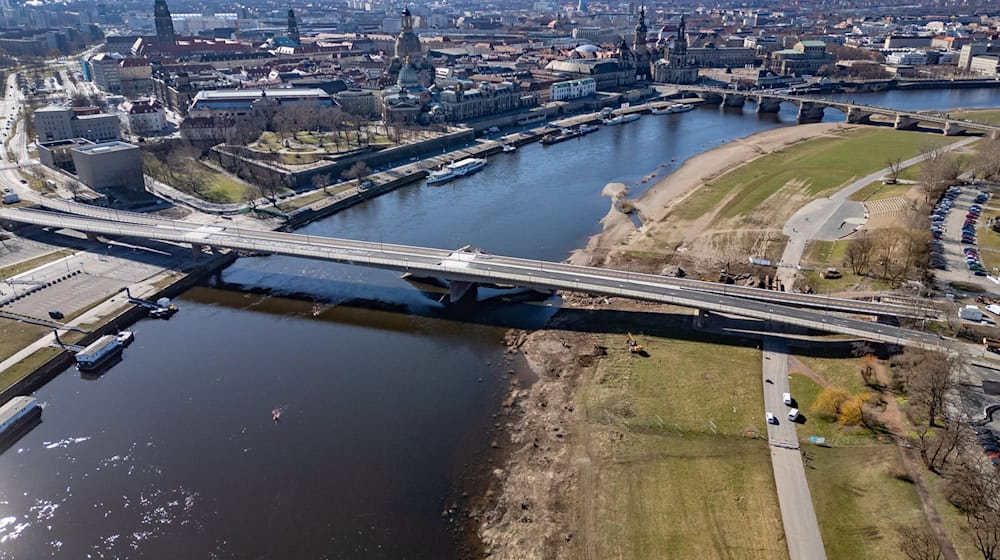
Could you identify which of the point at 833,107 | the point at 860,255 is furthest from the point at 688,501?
the point at 833,107

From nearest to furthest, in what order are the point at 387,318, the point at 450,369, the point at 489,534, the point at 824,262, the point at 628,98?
1. the point at 489,534
2. the point at 450,369
3. the point at 387,318
4. the point at 824,262
5. the point at 628,98

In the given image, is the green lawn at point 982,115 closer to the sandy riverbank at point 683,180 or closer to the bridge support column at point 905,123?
the bridge support column at point 905,123

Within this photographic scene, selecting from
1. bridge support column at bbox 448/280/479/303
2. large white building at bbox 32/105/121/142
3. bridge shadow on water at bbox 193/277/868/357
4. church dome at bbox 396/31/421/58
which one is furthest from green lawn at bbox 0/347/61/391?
church dome at bbox 396/31/421/58

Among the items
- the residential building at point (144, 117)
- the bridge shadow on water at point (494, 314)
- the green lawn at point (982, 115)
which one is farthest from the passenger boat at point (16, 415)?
the green lawn at point (982, 115)

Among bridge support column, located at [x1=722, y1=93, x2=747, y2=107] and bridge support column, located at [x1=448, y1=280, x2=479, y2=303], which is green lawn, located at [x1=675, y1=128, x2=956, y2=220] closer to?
bridge support column, located at [x1=448, y1=280, x2=479, y2=303]

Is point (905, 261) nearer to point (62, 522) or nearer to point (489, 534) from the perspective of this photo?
point (489, 534)

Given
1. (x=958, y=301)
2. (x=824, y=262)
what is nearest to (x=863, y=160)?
(x=824, y=262)

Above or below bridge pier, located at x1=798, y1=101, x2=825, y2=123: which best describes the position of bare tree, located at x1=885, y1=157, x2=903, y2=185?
below
